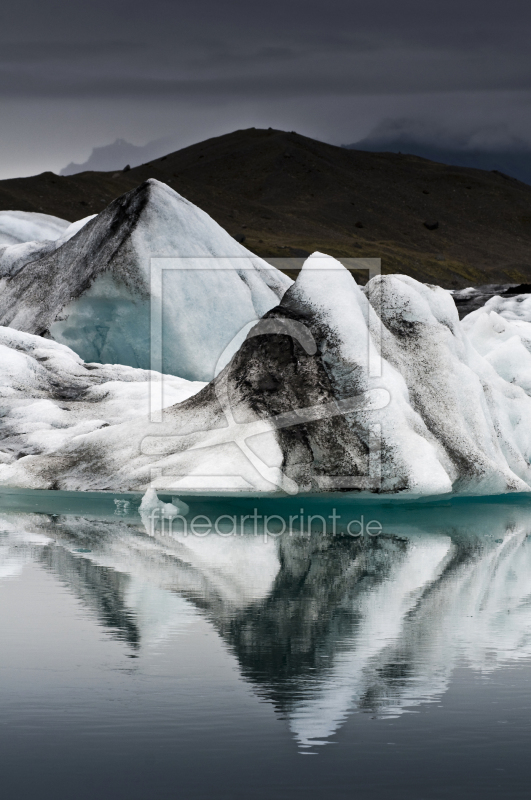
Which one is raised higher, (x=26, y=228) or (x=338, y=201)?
(x=338, y=201)

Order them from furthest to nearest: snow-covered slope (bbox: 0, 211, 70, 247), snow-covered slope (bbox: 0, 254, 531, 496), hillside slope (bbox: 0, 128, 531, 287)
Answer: hillside slope (bbox: 0, 128, 531, 287), snow-covered slope (bbox: 0, 211, 70, 247), snow-covered slope (bbox: 0, 254, 531, 496)

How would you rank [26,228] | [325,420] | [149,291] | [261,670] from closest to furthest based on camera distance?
1. [261,670]
2. [325,420]
3. [149,291]
4. [26,228]

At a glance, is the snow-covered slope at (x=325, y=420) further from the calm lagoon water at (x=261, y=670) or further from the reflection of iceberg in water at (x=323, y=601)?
the calm lagoon water at (x=261, y=670)

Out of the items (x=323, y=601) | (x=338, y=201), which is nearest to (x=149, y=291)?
→ (x=323, y=601)

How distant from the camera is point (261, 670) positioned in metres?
4.84

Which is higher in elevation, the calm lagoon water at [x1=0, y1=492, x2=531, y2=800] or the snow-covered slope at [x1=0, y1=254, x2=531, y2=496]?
the snow-covered slope at [x1=0, y1=254, x2=531, y2=496]

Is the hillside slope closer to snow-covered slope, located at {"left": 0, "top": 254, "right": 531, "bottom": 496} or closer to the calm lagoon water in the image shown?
snow-covered slope, located at {"left": 0, "top": 254, "right": 531, "bottom": 496}

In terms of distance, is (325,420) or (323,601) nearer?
(323,601)

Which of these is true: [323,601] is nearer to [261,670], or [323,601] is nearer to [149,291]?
[261,670]

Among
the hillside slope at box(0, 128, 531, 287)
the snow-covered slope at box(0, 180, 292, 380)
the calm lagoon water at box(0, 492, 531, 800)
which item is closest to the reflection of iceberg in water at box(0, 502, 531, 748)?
the calm lagoon water at box(0, 492, 531, 800)

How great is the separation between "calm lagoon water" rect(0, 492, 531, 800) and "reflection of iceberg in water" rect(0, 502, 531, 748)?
20mm

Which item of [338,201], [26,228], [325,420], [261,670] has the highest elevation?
[338,201]

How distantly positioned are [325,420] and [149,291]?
24.3 feet

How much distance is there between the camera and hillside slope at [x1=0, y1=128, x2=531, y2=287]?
70812 millimetres
